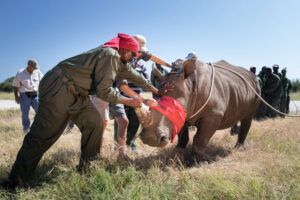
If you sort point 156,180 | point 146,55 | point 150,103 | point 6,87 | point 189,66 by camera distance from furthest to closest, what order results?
point 6,87
point 146,55
point 189,66
point 150,103
point 156,180

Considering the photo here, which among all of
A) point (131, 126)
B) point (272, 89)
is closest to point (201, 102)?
point (131, 126)

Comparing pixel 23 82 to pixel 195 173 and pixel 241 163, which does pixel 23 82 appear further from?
pixel 241 163

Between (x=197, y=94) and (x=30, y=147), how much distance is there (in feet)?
7.68

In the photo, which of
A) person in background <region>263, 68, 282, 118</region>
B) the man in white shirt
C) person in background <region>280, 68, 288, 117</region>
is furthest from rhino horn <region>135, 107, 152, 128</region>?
person in background <region>280, 68, 288, 117</region>

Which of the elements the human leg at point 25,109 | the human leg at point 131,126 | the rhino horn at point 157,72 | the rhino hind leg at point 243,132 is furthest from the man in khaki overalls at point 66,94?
the human leg at point 25,109

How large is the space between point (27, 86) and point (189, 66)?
195 inches

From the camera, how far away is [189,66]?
3.10m

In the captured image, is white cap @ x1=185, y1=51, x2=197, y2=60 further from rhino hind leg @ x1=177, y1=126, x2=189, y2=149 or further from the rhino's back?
rhino hind leg @ x1=177, y1=126, x2=189, y2=149

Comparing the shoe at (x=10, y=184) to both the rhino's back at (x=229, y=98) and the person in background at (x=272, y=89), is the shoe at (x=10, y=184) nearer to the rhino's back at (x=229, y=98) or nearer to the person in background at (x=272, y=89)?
the rhino's back at (x=229, y=98)

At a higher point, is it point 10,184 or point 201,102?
point 201,102

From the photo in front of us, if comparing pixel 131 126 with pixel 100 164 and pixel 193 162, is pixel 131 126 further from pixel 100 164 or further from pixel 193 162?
pixel 100 164

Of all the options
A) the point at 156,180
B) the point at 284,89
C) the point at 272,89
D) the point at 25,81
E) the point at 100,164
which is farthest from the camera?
the point at 284,89

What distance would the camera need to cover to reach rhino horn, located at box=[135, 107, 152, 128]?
2.57 m

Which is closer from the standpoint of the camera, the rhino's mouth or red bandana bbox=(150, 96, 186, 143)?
the rhino's mouth
